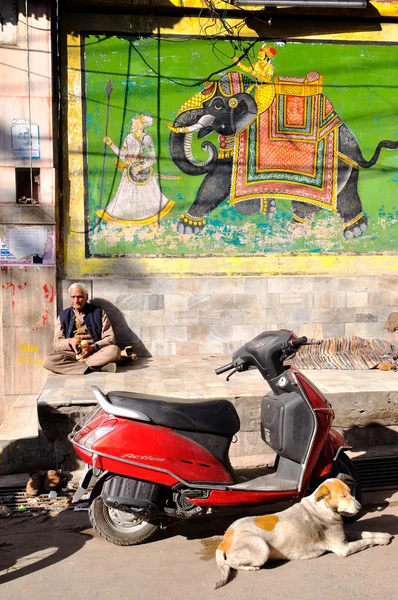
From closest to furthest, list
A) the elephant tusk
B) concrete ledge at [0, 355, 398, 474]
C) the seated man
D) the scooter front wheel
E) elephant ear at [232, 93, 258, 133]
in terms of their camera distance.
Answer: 1. the scooter front wheel
2. concrete ledge at [0, 355, 398, 474]
3. the seated man
4. the elephant tusk
5. elephant ear at [232, 93, 258, 133]

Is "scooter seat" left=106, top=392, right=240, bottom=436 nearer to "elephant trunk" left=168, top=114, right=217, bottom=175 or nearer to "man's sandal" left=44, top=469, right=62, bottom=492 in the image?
"man's sandal" left=44, top=469, right=62, bottom=492

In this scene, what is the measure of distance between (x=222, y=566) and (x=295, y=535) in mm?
518

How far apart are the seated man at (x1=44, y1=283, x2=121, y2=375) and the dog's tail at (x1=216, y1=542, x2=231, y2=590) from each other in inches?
147

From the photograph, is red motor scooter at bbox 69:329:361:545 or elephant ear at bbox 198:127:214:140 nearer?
red motor scooter at bbox 69:329:361:545

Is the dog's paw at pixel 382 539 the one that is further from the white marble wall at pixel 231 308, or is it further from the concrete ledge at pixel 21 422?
the white marble wall at pixel 231 308

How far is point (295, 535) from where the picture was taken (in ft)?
14.4

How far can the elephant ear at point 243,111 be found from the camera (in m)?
8.84

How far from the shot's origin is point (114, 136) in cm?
862

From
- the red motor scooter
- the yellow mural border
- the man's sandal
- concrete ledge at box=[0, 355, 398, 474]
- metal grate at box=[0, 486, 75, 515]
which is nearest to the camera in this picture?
the red motor scooter

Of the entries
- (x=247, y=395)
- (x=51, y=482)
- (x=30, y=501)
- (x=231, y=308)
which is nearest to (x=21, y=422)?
(x=51, y=482)

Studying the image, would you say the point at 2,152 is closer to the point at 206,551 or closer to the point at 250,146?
the point at 250,146

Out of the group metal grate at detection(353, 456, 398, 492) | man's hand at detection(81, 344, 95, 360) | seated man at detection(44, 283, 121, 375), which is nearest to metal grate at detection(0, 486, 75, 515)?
seated man at detection(44, 283, 121, 375)

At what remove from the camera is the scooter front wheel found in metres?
4.75

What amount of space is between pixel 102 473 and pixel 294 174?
552 cm
